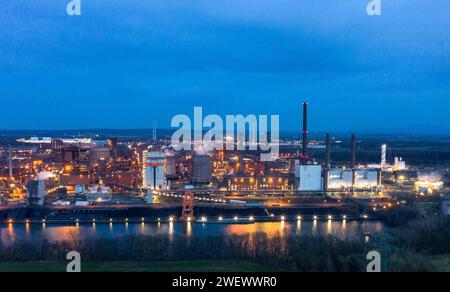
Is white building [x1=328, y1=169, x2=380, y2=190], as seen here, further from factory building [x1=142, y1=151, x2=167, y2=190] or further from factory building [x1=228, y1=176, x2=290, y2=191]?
factory building [x1=142, y1=151, x2=167, y2=190]

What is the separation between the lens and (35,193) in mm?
7676

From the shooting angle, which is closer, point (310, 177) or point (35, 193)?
point (35, 193)

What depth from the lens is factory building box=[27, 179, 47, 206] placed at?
757cm

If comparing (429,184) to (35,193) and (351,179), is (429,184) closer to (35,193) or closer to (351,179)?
(351,179)

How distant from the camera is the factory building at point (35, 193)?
7566 mm

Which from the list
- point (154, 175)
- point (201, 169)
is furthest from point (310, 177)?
point (154, 175)

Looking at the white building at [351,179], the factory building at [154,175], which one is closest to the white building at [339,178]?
the white building at [351,179]

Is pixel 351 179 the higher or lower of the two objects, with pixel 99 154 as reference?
lower

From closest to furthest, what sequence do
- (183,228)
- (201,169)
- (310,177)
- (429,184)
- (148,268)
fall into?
(148,268) < (183,228) < (310,177) < (429,184) < (201,169)

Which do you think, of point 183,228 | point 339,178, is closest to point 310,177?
point 339,178

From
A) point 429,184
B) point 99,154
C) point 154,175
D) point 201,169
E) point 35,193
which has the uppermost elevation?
point 99,154

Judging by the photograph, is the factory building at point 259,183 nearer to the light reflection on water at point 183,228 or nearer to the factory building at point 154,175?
the factory building at point 154,175

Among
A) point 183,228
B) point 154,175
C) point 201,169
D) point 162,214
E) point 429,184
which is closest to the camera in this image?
point 183,228
